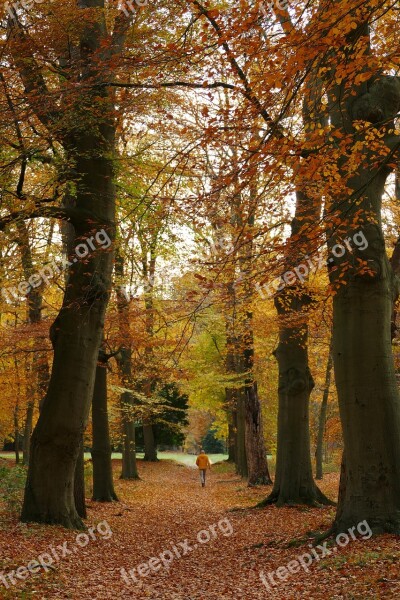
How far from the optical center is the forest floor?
6273mm

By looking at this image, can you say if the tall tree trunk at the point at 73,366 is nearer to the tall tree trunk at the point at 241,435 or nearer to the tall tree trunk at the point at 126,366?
the tall tree trunk at the point at 126,366

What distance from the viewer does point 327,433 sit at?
2873cm

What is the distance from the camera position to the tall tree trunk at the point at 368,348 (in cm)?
773

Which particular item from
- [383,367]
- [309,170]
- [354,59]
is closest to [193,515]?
[383,367]

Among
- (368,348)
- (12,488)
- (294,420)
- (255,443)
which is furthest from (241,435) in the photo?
(368,348)

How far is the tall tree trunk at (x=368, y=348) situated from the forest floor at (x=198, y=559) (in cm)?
53

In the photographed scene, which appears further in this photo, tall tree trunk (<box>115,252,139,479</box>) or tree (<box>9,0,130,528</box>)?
tall tree trunk (<box>115,252,139,479</box>)

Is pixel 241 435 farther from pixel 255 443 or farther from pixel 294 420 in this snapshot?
pixel 294 420

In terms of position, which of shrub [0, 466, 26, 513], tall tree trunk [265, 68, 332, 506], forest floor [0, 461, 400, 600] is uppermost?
tall tree trunk [265, 68, 332, 506]

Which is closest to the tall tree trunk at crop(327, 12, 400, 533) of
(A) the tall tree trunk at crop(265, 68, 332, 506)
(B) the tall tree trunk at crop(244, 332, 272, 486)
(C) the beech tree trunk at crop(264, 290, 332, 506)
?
(A) the tall tree trunk at crop(265, 68, 332, 506)

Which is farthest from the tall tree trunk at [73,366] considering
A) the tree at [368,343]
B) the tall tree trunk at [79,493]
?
the tree at [368,343]

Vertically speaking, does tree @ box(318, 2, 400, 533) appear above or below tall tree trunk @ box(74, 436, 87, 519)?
above

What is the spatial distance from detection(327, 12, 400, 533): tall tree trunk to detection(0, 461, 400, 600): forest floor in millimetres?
525

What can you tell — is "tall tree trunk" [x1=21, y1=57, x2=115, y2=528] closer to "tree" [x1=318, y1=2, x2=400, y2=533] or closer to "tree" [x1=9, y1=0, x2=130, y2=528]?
"tree" [x1=9, y1=0, x2=130, y2=528]
